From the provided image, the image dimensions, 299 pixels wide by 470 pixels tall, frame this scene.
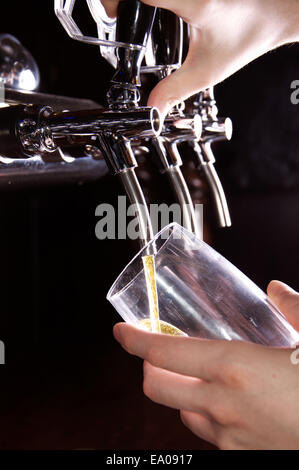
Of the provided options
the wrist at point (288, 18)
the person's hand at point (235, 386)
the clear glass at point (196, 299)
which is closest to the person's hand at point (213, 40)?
the wrist at point (288, 18)

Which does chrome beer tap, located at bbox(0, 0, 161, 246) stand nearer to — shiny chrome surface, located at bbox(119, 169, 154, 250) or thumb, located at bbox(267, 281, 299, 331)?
shiny chrome surface, located at bbox(119, 169, 154, 250)

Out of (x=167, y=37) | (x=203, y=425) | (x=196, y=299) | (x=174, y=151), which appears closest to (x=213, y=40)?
(x=167, y=37)

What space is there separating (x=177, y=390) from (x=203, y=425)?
0.15ft

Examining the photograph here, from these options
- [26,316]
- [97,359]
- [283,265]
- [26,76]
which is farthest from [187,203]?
[283,265]

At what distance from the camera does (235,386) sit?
468mm

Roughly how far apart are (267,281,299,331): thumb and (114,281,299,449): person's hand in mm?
133

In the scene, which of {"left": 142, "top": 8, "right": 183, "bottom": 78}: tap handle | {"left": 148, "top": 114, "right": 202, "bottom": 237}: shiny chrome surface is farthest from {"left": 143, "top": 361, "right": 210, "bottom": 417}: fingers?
{"left": 142, "top": 8, "right": 183, "bottom": 78}: tap handle

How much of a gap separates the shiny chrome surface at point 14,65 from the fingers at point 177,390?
52cm

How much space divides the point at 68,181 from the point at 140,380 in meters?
0.48

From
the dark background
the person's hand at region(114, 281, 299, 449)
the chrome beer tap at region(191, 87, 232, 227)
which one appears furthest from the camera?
the dark background

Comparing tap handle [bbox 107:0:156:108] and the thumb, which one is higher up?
tap handle [bbox 107:0:156:108]

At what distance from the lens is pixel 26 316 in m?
1.43

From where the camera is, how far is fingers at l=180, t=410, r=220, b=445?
500 mm

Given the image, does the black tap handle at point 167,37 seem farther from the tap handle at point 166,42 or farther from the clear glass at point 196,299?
the clear glass at point 196,299
